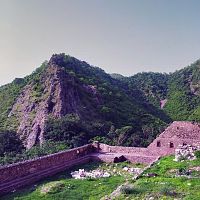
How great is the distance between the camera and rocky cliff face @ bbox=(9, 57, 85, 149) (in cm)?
4659

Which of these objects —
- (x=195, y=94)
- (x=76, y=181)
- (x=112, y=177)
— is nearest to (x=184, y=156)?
(x=112, y=177)

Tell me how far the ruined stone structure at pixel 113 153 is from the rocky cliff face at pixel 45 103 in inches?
666

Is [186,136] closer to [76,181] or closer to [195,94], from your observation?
[76,181]

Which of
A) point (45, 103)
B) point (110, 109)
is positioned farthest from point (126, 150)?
point (110, 109)

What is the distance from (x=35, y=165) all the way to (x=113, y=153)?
846 centimetres

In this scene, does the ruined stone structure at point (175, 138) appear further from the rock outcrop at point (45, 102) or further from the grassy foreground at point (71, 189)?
the rock outcrop at point (45, 102)

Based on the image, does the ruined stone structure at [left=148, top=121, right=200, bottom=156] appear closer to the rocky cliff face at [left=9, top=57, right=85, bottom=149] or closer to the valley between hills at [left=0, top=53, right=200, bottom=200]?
the valley between hills at [left=0, top=53, right=200, bottom=200]

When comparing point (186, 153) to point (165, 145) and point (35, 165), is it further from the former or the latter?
point (35, 165)

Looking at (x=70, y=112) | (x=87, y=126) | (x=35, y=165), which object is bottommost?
(x=35, y=165)

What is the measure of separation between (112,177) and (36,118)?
28.8 meters

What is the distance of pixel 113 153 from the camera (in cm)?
2895

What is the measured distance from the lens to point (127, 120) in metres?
52.6

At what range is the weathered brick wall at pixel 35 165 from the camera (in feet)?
63.2

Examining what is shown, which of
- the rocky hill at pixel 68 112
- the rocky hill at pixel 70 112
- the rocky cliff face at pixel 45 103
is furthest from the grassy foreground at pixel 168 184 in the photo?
the rocky cliff face at pixel 45 103
